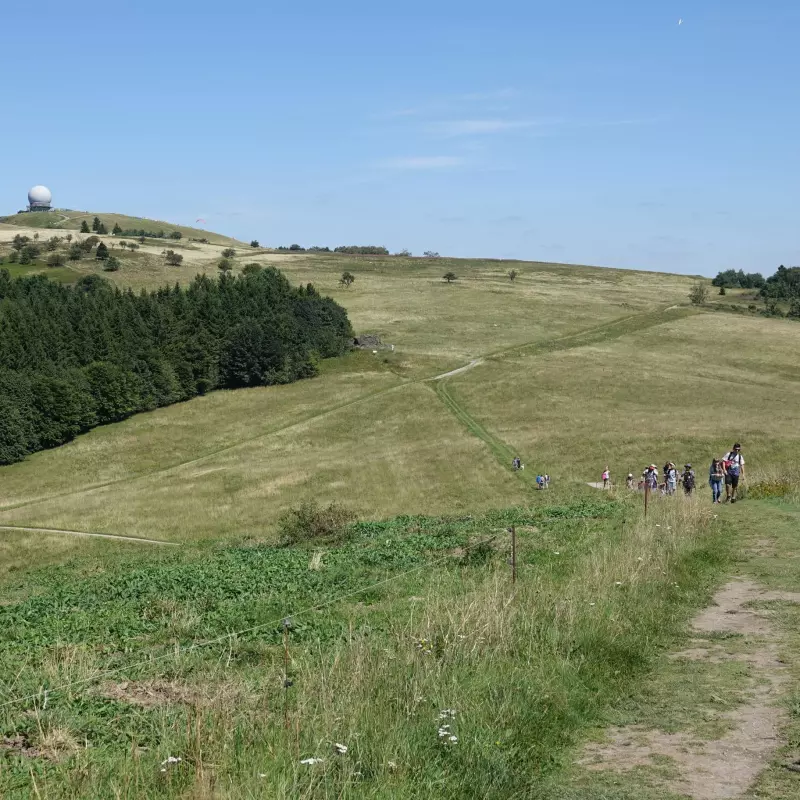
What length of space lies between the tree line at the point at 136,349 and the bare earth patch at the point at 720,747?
81.2 metres

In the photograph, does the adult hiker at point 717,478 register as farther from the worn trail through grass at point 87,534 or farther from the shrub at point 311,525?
the worn trail through grass at point 87,534

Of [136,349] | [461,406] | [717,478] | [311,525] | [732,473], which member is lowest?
[461,406]

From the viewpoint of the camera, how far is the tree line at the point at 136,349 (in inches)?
3460

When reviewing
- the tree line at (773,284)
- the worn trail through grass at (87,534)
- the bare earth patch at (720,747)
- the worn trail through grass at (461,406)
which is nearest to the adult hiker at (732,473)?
the bare earth patch at (720,747)

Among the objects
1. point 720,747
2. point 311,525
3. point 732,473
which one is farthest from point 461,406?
point 720,747

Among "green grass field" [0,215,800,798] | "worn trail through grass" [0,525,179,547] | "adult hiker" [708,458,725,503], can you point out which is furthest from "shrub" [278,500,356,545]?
"worn trail through grass" [0,525,179,547]

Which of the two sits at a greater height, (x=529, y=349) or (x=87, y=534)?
(x=529, y=349)

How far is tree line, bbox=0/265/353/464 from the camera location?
8788cm

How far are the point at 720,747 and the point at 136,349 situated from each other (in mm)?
98967

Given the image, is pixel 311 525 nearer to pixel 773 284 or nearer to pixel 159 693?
pixel 159 693

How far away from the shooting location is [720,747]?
8656mm

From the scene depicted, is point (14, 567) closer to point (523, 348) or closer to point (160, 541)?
point (160, 541)

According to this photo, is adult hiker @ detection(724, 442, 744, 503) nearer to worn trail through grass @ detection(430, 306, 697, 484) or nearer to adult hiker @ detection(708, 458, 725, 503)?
adult hiker @ detection(708, 458, 725, 503)

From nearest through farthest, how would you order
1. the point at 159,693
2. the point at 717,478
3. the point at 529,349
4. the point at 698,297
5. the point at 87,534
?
1. the point at 159,693
2. the point at 717,478
3. the point at 87,534
4. the point at 529,349
5. the point at 698,297
